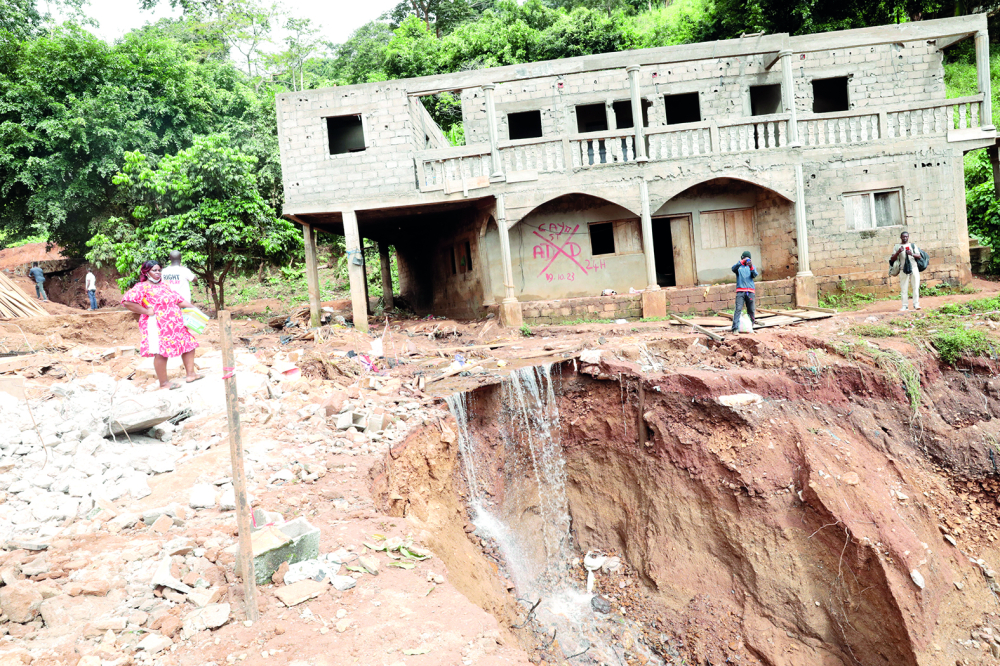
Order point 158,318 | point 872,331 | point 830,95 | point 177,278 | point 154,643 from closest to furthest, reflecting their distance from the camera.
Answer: point 154,643 < point 158,318 < point 177,278 < point 872,331 < point 830,95

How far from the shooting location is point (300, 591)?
412 centimetres

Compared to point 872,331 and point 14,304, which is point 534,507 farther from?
point 14,304

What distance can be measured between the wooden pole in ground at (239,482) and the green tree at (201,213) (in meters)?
12.5

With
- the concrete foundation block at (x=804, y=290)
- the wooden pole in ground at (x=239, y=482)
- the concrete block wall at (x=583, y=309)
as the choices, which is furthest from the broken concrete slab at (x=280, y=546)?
the concrete foundation block at (x=804, y=290)

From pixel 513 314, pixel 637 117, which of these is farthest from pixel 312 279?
pixel 637 117

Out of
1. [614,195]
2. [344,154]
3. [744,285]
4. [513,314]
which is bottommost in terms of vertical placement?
[513,314]

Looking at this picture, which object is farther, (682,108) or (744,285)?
(682,108)

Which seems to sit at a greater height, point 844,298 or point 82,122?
point 82,122

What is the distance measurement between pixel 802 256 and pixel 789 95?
3.64 m

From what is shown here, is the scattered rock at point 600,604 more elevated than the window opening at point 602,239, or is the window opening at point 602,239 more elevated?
the window opening at point 602,239

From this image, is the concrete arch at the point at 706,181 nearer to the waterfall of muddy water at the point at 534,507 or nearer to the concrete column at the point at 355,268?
the waterfall of muddy water at the point at 534,507

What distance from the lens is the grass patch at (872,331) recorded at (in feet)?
29.8

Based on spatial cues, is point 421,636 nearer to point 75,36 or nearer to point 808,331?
point 808,331

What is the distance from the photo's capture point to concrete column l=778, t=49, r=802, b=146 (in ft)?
42.5
